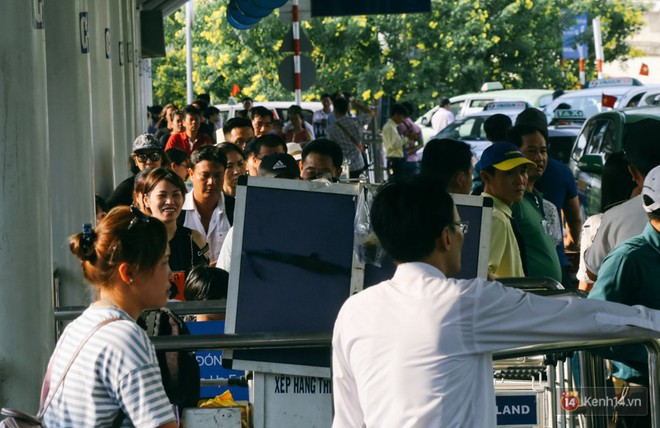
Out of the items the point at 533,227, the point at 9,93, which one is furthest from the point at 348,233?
the point at 533,227

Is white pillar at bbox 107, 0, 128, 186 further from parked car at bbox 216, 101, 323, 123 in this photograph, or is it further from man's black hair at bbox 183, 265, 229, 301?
parked car at bbox 216, 101, 323, 123

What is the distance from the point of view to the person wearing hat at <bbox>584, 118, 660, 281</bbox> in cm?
626

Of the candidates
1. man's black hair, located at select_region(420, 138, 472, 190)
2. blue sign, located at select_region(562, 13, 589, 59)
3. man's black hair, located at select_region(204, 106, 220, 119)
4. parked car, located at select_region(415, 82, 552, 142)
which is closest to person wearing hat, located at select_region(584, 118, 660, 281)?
man's black hair, located at select_region(420, 138, 472, 190)

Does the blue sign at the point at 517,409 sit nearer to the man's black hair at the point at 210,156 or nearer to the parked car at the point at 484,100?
the man's black hair at the point at 210,156

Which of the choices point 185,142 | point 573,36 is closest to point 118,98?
point 185,142

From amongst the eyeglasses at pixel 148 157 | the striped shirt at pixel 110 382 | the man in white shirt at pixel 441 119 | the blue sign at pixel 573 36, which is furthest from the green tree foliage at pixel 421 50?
the striped shirt at pixel 110 382

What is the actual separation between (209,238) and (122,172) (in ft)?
26.0

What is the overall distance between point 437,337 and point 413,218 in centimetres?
35

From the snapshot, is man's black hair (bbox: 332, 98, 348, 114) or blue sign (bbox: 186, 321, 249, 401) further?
man's black hair (bbox: 332, 98, 348, 114)

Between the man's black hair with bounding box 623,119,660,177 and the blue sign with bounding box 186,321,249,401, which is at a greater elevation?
the man's black hair with bounding box 623,119,660,177

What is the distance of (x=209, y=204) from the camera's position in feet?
28.3

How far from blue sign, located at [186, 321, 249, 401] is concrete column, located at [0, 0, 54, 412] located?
900 millimetres

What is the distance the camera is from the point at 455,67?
4416cm

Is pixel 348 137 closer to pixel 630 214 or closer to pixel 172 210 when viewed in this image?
pixel 172 210
